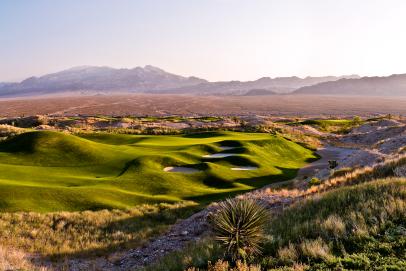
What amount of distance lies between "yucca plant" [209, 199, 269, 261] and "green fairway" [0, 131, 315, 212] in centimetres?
1170

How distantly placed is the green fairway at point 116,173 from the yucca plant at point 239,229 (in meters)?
11.7

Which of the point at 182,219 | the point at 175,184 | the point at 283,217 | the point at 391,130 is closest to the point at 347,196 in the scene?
the point at 283,217

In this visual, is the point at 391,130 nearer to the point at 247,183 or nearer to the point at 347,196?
the point at 247,183

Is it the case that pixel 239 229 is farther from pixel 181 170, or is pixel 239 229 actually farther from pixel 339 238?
pixel 181 170

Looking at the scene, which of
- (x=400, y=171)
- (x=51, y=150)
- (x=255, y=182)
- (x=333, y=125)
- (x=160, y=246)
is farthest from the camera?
(x=333, y=125)

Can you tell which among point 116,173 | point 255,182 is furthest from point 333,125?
point 116,173

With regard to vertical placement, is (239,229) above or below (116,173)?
above

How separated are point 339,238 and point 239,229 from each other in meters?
2.43

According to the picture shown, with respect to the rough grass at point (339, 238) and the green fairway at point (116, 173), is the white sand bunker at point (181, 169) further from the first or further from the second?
the rough grass at point (339, 238)

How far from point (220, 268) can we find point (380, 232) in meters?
4.07

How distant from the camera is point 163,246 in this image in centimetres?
1406

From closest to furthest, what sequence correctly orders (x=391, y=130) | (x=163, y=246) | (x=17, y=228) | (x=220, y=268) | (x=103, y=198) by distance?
1. (x=220, y=268)
2. (x=163, y=246)
3. (x=17, y=228)
4. (x=103, y=198)
5. (x=391, y=130)

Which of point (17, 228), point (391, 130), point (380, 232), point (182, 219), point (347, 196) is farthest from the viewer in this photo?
point (391, 130)

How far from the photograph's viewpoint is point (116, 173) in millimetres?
26594
